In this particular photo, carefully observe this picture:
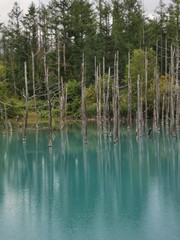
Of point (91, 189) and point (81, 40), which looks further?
point (81, 40)

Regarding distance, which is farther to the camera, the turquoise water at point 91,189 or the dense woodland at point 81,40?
the dense woodland at point 81,40

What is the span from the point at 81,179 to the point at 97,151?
630cm

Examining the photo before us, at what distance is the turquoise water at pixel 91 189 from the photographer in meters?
10.9

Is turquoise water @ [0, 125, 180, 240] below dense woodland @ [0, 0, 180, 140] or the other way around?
below

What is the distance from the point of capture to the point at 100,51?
4169 cm

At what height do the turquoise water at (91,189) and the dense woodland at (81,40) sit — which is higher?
the dense woodland at (81,40)

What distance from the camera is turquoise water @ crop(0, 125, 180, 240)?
10922mm

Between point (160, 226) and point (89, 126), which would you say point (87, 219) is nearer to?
point (160, 226)

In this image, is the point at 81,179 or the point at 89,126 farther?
the point at 89,126

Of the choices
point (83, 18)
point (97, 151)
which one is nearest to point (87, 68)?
point (83, 18)

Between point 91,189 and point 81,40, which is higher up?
point 81,40

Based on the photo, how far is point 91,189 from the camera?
15.5 m

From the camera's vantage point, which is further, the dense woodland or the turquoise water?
the dense woodland

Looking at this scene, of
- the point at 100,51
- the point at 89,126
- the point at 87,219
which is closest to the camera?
the point at 87,219
